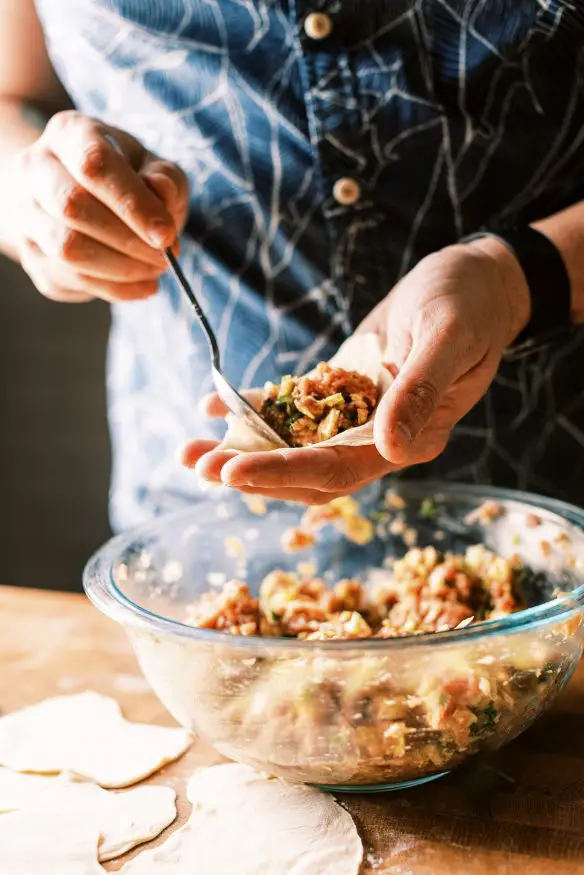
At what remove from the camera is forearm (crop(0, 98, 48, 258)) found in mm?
1493

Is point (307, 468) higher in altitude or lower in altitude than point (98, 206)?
lower

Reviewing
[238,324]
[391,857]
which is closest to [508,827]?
[391,857]

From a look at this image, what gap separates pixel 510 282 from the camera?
53.0 inches

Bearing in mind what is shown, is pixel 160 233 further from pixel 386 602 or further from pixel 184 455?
pixel 386 602

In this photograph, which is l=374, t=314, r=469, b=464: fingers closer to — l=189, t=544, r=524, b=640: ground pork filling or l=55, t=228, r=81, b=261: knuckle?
l=189, t=544, r=524, b=640: ground pork filling

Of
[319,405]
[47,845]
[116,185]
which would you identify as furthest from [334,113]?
[47,845]

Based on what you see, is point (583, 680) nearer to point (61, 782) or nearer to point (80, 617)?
point (61, 782)

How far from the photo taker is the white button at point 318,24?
1424 mm

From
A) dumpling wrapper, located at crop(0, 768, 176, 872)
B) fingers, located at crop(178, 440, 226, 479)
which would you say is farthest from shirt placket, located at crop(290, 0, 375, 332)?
dumpling wrapper, located at crop(0, 768, 176, 872)

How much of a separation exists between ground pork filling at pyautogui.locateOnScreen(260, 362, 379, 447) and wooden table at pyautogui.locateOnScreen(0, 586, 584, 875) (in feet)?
1.49

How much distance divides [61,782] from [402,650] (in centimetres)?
51

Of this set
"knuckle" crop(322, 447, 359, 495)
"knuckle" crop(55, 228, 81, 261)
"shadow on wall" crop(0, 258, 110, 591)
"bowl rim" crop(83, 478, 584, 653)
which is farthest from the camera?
"shadow on wall" crop(0, 258, 110, 591)

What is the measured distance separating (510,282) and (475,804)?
0.75m

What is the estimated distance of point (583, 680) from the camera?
51.6 inches
